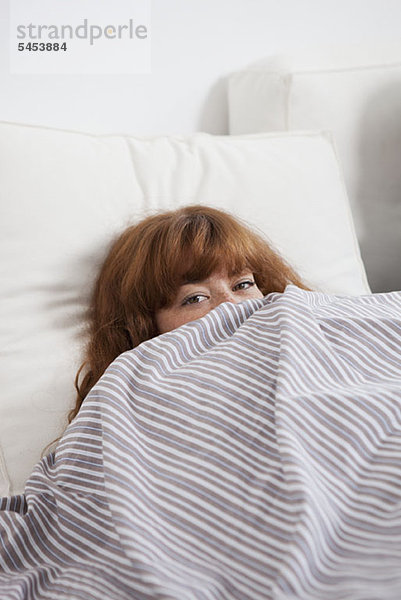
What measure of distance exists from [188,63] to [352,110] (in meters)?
0.37

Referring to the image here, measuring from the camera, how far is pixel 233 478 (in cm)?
67

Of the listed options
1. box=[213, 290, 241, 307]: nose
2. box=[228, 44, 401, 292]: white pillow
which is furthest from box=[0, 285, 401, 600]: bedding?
box=[228, 44, 401, 292]: white pillow

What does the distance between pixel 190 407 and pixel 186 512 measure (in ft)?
0.38

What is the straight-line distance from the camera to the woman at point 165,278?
1.04 m

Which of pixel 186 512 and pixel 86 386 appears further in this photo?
pixel 86 386

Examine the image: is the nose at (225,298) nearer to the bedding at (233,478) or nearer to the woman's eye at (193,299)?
the woman's eye at (193,299)

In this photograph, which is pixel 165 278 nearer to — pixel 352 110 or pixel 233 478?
pixel 233 478

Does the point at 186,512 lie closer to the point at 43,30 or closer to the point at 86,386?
the point at 86,386

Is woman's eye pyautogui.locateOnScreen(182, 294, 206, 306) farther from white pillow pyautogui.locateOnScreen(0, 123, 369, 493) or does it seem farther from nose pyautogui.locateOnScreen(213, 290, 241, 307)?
white pillow pyautogui.locateOnScreen(0, 123, 369, 493)

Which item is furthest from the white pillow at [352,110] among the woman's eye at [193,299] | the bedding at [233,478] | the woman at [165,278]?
the bedding at [233,478]

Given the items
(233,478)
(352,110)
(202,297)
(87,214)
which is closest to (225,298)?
(202,297)

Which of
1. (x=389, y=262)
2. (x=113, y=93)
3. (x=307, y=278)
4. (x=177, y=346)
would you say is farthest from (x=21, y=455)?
(x=389, y=262)

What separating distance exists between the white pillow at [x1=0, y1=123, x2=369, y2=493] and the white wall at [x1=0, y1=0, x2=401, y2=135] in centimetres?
25

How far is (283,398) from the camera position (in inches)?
27.1
